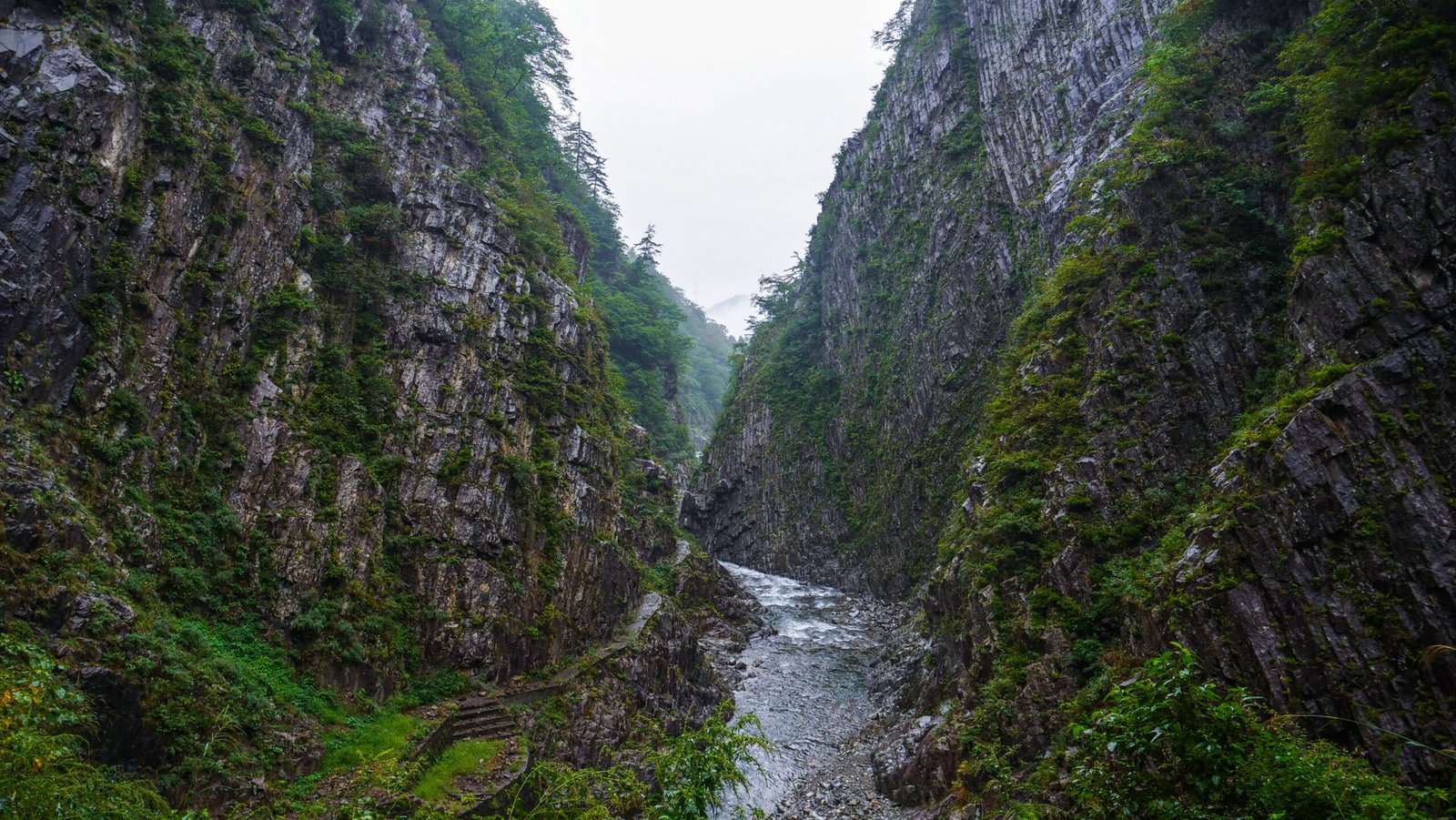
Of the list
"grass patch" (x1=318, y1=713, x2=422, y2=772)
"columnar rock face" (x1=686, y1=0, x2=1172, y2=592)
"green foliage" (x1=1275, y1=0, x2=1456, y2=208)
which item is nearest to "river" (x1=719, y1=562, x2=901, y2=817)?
"columnar rock face" (x1=686, y1=0, x2=1172, y2=592)

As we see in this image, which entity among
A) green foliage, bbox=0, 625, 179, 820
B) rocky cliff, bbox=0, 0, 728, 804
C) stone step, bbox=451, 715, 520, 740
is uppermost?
rocky cliff, bbox=0, 0, 728, 804

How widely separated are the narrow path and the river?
1.3 inches


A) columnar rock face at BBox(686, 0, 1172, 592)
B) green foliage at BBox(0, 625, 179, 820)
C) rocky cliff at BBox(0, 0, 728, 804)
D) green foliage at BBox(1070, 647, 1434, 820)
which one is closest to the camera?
green foliage at BBox(0, 625, 179, 820)

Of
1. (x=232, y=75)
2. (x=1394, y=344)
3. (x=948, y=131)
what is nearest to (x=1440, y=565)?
(x=1394, y=344)

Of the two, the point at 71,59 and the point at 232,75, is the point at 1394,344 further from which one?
the point at 232,75

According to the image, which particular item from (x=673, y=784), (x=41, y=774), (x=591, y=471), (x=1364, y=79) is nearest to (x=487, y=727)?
(x=591, y=471)

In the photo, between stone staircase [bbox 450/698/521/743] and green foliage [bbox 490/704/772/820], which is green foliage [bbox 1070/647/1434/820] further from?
stone staircase [bbox 450/698/521/743]

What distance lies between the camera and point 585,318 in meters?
28.8

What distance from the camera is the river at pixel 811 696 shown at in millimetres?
17422

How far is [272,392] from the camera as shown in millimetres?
16891

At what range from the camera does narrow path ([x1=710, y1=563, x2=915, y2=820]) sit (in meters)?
16.8

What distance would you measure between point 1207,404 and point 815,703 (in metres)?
16.4

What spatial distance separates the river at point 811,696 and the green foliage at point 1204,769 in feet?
23.7

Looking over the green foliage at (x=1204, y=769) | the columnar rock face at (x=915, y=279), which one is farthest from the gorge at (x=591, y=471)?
the columnar rock face at (x=915, y=279)
